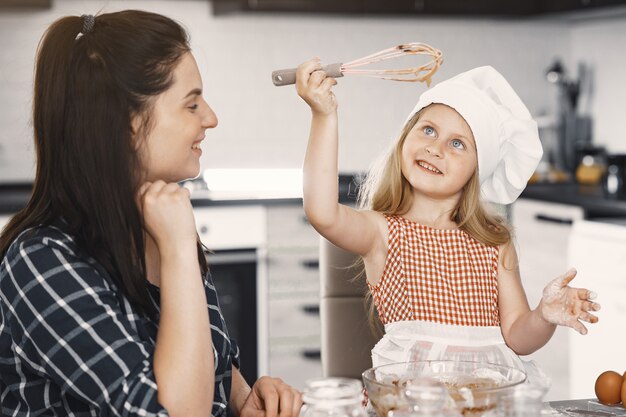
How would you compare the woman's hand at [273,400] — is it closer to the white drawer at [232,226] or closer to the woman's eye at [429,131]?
the woman's eye at [429,131]

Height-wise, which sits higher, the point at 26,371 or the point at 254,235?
the point at 26,371

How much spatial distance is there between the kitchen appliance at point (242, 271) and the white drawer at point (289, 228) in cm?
4

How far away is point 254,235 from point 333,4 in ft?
3.57

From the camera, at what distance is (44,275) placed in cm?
118

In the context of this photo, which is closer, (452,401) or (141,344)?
(452,401)

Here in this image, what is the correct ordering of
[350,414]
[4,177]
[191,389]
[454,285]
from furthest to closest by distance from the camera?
[4,177]
[454,285]
[191,389]
[350,414]

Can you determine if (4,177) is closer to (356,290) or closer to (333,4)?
(333,4)

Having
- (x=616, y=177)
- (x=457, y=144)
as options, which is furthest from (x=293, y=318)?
(x=457, y=144)

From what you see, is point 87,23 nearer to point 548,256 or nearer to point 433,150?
point 433,150

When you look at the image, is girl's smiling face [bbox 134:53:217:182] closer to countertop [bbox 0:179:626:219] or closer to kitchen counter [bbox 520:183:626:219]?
countertop [bbox 0:179:626:219]

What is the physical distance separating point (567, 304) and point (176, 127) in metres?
0.70

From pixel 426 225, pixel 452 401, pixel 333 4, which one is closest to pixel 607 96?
pixel 333 4

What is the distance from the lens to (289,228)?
353 centimetres

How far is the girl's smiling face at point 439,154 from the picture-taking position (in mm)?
1852
